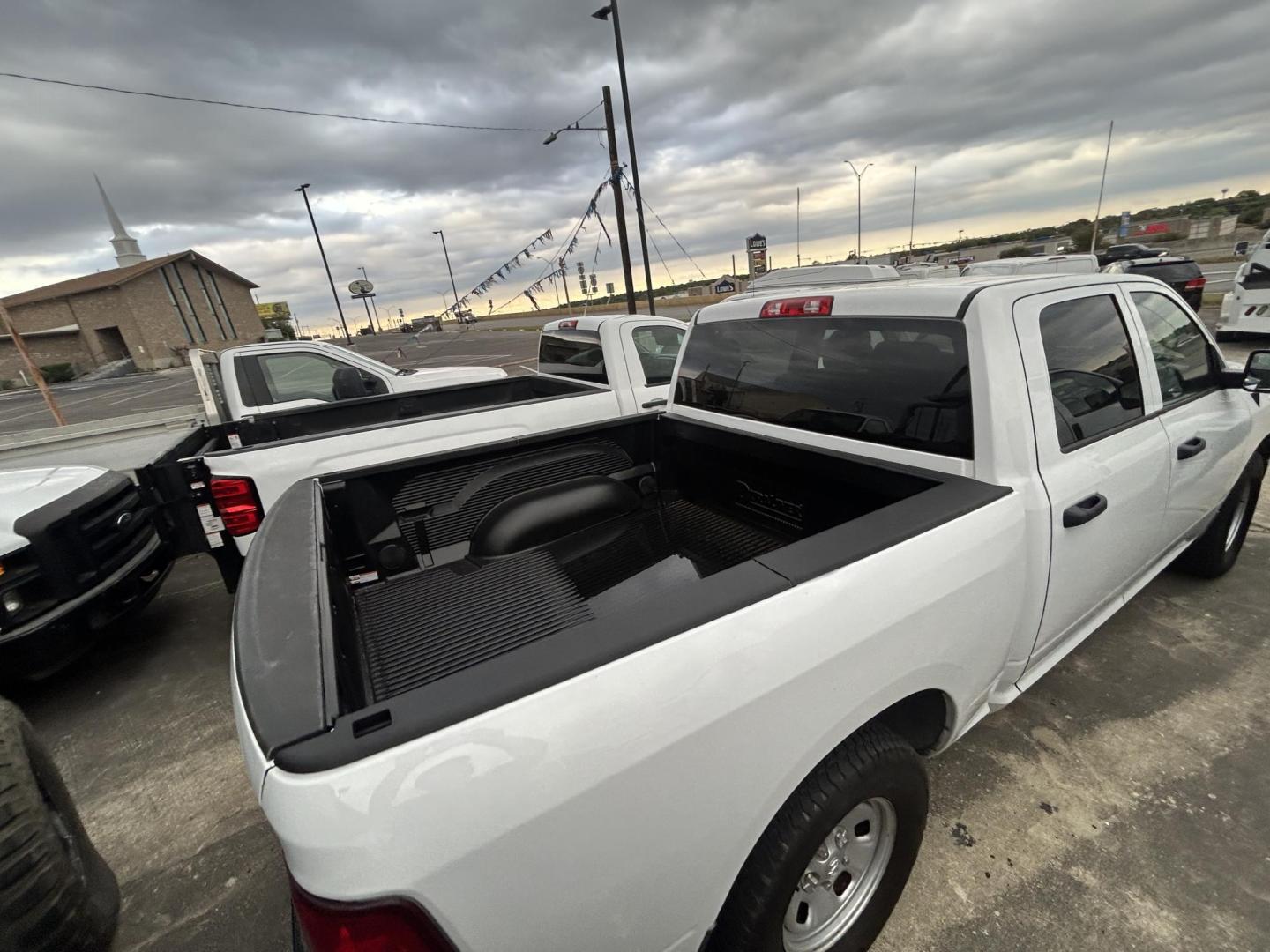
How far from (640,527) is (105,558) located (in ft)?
10.8

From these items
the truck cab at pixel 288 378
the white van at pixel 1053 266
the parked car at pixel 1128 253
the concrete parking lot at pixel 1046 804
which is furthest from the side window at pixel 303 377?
the parked car at pixel 1128 253

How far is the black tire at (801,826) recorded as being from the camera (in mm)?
1330

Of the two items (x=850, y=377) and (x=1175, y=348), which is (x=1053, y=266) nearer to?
(x=1175, y=348)

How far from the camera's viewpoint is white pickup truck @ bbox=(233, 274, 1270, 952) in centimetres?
90

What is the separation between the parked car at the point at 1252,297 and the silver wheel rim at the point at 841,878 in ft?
45.4

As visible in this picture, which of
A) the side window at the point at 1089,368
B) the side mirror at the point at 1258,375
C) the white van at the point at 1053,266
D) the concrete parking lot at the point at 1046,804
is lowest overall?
the concrete parking lot at the point at 1046,804

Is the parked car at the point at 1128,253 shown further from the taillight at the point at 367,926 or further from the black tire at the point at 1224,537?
the taillight at the point at 367,926

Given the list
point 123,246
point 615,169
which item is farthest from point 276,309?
point 615,169

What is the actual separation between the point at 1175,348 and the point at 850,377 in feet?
5.64

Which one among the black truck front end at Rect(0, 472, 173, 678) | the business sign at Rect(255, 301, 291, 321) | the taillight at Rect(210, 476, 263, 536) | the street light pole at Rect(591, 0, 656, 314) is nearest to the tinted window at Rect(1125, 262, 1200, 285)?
the street light pole at Rect(591, 0, 656, 314)

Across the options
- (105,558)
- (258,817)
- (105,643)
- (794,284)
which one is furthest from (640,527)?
(105,643)

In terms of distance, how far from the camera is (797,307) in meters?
2.36

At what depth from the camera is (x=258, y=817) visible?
2.45 metres

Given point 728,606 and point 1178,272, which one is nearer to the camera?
point 728,606
